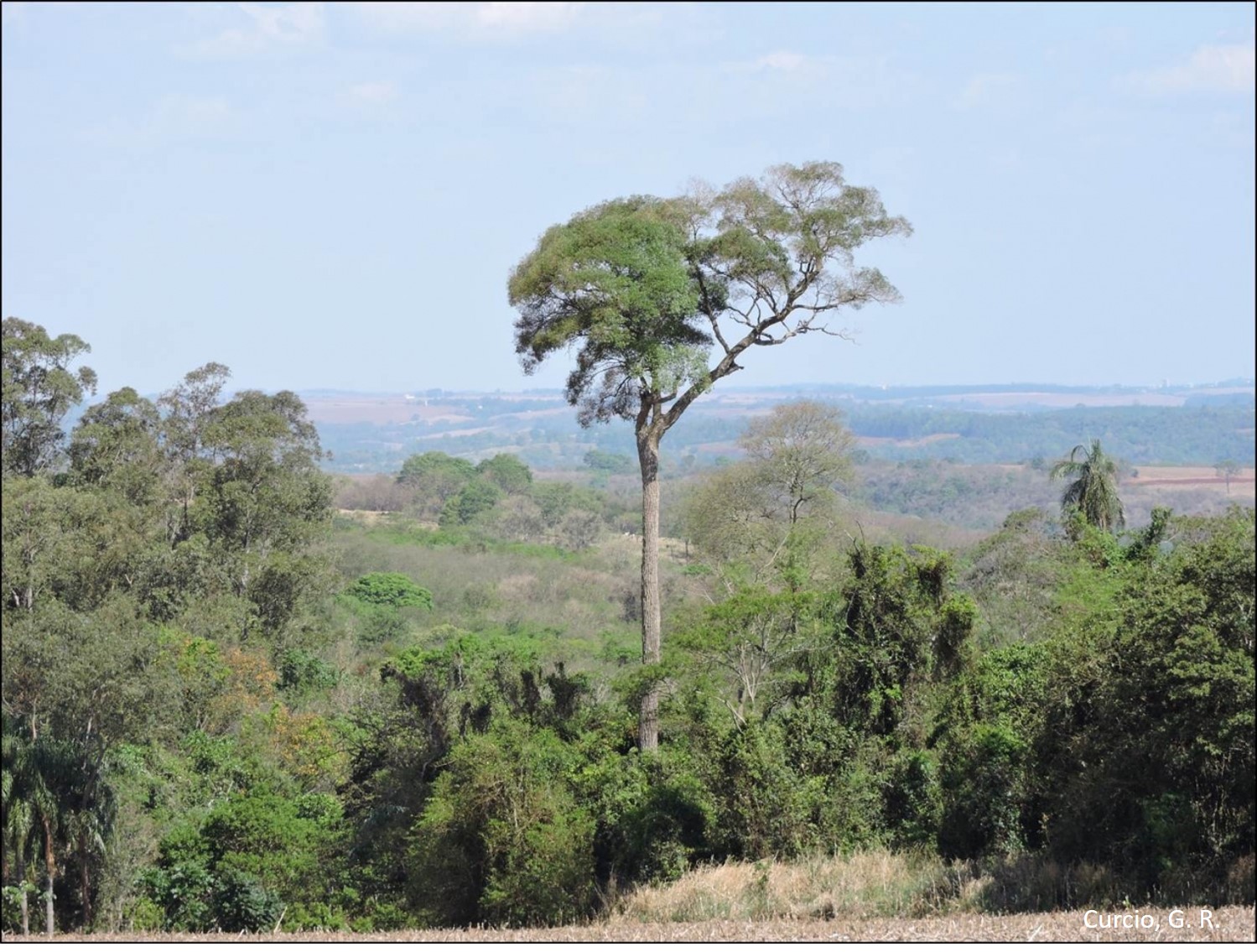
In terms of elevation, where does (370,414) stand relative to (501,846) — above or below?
above

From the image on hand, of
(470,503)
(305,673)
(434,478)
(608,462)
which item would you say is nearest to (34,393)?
(305,673)

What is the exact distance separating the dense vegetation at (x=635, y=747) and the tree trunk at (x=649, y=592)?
21 cm

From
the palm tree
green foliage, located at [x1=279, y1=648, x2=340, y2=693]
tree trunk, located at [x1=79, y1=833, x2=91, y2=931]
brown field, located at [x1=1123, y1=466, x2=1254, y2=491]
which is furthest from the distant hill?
tree trunk, located at [x1=79, y1=833, x2=91, y2=931]

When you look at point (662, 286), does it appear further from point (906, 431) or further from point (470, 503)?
point (906, 431)

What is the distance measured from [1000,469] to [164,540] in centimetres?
8413

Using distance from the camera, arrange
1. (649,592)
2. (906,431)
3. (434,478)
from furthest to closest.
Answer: (906,431), (434,478), (649,592)

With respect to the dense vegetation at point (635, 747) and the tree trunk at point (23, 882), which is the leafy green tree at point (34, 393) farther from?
the tree trunk at point (23, 882)

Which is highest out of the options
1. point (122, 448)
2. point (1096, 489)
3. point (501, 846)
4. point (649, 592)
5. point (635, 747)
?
point (122, 448)

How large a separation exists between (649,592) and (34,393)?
42.6 feet

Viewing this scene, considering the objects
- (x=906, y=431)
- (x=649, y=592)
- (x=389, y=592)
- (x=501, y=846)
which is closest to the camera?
(x=501, y=846)

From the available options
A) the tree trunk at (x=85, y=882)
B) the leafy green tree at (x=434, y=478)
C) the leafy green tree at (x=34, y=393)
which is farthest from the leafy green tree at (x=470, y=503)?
the tree trunk at (x=85, y=882)

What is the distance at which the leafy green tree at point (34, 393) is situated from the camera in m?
20.6

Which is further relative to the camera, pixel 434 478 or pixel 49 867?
pixel 434 478

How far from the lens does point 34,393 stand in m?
21.3
